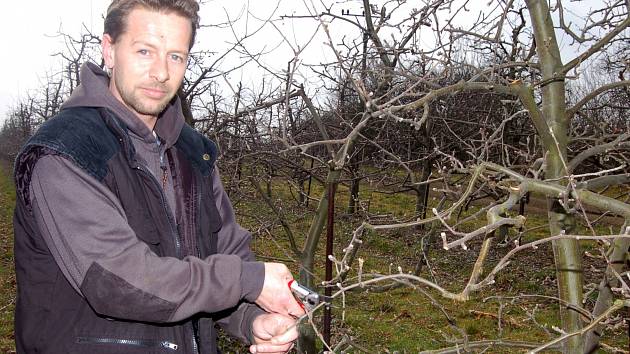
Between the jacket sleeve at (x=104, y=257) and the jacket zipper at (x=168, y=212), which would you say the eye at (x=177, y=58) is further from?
the jacket sleeve at (x=104, y=257)

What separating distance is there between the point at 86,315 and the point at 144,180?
0.39m

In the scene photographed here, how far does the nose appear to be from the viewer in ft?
5.97

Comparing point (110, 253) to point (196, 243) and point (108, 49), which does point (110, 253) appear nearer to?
point (196, 243)

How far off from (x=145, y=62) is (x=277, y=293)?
2.60ft

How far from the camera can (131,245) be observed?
150 cm

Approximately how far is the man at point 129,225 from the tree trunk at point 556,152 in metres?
1.51

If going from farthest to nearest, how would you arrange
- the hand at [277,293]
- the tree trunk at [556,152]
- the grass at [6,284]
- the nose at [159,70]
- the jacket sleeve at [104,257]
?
the grass at [6,284], the tree trunk at [556,152], the nose at [159,70], the hand at [277,293], the jacket sleeve at [104,257]

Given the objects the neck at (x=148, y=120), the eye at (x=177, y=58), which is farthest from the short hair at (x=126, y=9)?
the neck at (x=148, y=120)

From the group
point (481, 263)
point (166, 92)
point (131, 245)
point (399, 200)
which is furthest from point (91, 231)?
point (399, 200)

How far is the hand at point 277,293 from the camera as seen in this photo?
5.56 feet

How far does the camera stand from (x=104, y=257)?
148cm

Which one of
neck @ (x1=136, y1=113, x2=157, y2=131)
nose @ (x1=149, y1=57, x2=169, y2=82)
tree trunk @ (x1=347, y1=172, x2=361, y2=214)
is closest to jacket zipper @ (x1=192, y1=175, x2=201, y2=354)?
neck @ (x1=136, y1=113, x2=157, y2=131)

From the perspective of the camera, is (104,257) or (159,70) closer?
(104,257)

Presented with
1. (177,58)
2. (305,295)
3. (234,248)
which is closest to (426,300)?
(234,248)
